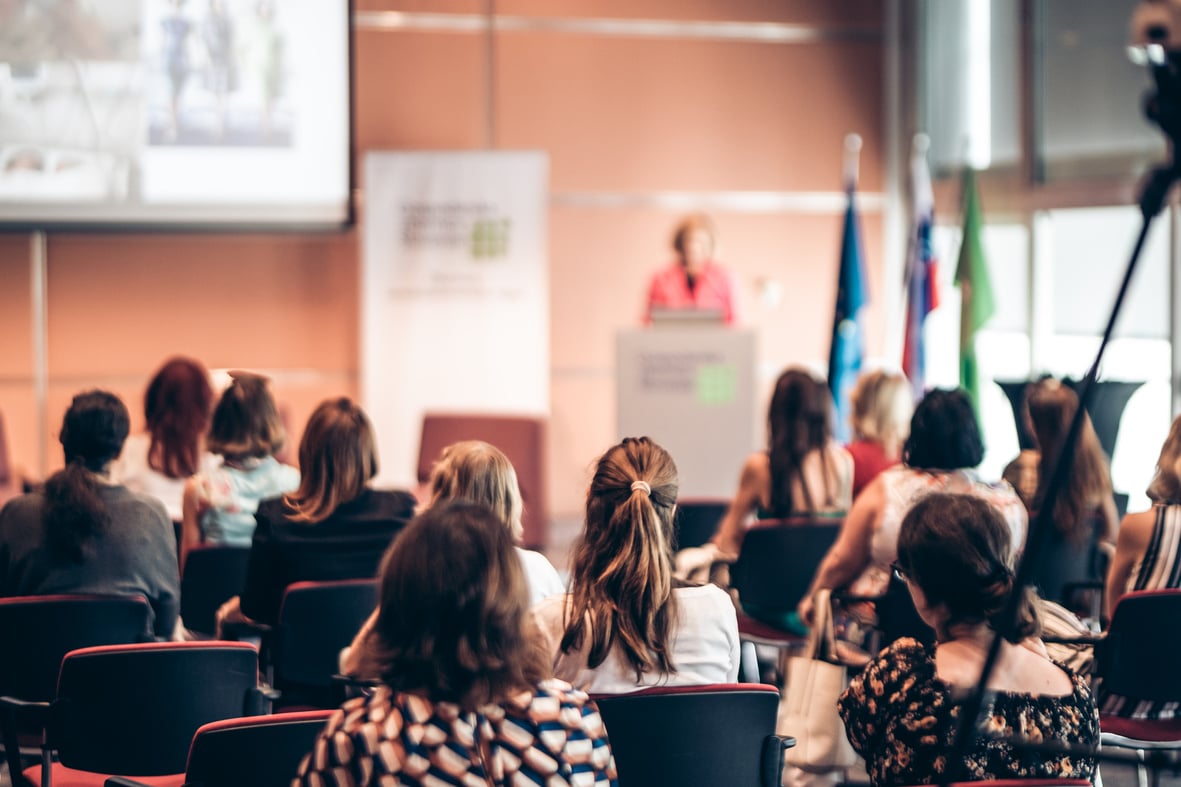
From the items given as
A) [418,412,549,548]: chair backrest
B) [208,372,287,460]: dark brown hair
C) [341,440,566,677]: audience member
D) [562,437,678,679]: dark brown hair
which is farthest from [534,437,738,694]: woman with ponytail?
[418,412,549,548]: chair backrest

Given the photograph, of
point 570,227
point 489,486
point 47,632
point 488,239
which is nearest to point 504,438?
point 488,239

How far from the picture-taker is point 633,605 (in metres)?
2.54

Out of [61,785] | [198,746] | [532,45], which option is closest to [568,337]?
[532,45]

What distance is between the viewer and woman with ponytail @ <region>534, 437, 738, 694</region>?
253 centimetres

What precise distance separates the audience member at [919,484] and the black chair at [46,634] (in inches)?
73.9

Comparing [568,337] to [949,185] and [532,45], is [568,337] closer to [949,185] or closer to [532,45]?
[532,45]

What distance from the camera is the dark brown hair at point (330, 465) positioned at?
360cm

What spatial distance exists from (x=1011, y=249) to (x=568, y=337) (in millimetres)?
2602

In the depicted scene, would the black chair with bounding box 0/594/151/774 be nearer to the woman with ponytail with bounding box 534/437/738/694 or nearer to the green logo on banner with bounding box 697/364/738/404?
the woman with ponytail with bounding box 534/437/738/694

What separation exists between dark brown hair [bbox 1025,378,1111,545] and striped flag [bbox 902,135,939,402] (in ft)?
9.23

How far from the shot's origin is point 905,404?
479cm

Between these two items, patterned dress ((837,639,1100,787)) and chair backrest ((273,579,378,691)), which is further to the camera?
chair backrest ((273,579,378,691))

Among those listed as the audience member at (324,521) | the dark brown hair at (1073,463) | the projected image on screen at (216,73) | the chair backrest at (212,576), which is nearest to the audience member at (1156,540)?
the dark brown hair at (1073,463)

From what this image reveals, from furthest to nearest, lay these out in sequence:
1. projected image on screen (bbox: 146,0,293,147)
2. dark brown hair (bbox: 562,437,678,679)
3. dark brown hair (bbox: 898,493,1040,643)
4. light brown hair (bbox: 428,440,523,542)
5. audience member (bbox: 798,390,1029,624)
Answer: projected image on screen (bbox: 146,0,293,147)
audience member (bbox: 798,390,1029,624)
light brown hair (bbox: 428,440,523,542)
dark brown hair (bbox: 562,437,678,679)
dark brown hair (bbox: 898,493,1040,643)
